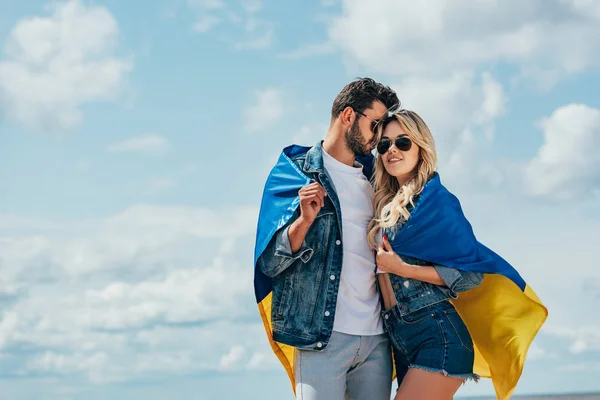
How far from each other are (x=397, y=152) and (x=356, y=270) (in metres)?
0.81

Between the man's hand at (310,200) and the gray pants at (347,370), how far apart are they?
783mm

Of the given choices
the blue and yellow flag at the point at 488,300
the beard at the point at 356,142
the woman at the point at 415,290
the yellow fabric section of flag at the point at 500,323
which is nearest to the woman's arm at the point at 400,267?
the woman at the point at 415,290

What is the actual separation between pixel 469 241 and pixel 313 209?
1.06 m

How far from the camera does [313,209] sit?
4.86 m

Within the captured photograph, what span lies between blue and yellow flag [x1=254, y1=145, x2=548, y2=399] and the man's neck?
213mm

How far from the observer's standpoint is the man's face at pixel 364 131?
5391 mm

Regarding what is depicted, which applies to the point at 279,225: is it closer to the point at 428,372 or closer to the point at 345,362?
the point at 345,362

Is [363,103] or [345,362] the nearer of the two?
[345,362]

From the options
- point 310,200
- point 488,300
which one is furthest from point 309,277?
point 488,300

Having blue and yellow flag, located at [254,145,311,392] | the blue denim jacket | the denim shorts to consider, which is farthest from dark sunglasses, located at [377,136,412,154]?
the denim shorts

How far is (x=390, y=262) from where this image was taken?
16.3 feet

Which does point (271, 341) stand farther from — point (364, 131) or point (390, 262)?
point (364, 131)

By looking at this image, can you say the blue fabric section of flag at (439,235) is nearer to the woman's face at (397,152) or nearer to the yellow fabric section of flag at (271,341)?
the woman's face at (397,152)

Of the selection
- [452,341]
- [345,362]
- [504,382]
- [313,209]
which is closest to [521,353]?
[504,382]
